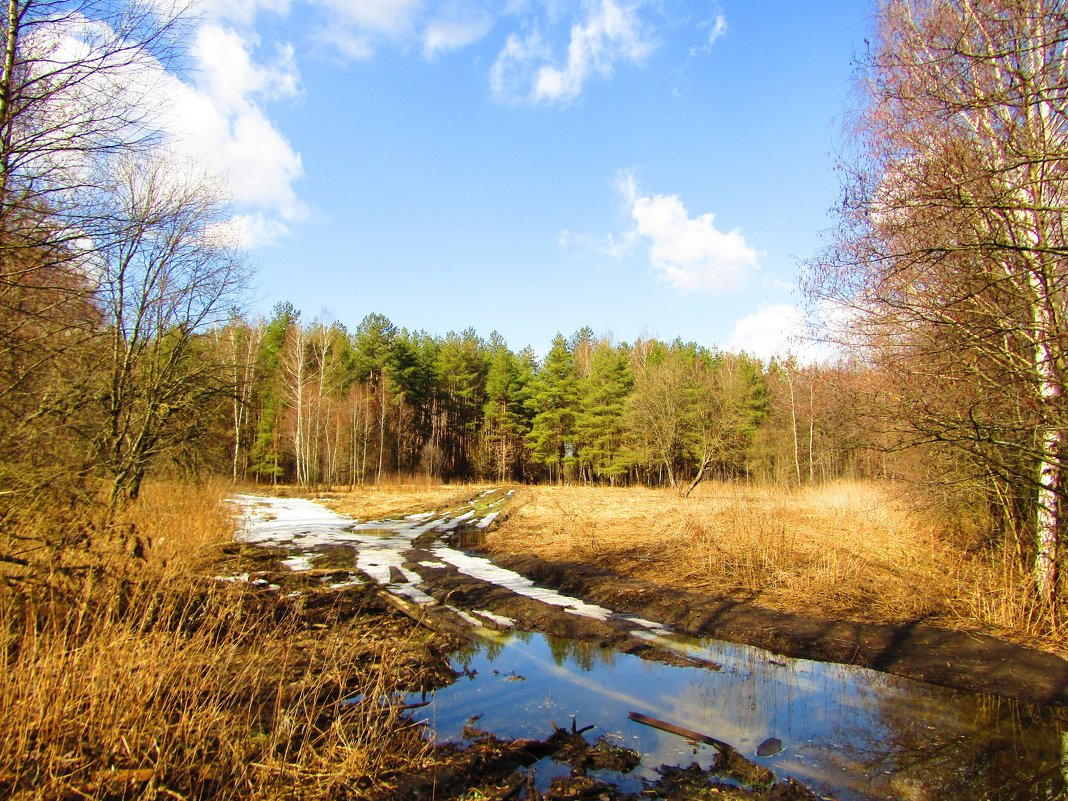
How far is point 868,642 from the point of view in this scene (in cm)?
751

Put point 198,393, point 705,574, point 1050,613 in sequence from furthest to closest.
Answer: point 198,393, point 705,574, point 1050,613

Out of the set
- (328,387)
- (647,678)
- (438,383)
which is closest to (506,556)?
(647,678)

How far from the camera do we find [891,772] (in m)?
4.51

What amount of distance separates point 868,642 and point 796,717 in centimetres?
270

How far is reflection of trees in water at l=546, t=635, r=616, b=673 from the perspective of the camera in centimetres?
713

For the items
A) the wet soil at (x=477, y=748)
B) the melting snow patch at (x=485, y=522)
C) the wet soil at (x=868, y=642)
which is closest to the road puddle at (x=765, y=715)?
the wet soil at (x=477, y=748)

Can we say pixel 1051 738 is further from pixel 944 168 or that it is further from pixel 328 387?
pixel 328 387

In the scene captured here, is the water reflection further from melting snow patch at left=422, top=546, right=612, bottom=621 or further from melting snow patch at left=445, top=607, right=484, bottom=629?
melting snow patch at left=422, top=546, right=612, bottom=621

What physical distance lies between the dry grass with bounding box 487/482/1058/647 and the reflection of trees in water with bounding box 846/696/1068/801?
2278mm

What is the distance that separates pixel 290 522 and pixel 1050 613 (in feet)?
67.9

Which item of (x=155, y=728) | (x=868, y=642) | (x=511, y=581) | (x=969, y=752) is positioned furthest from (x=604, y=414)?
(x=155, y=728)

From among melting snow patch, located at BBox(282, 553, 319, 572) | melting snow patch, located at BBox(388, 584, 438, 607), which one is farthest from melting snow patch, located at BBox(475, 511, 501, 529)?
melting snow patch, located at BBox(388, 584, 438, 607)

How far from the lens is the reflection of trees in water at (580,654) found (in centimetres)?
713

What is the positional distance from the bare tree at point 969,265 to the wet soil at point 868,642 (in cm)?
135
